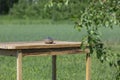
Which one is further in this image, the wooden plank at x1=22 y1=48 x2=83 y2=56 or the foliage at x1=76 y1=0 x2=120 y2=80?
the wooden plank at x1=22 y1=48 x2=83 y2=56

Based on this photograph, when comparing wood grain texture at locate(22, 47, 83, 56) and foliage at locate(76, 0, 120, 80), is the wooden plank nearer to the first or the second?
wood grain texture at locate(22, 47, 83, 56)

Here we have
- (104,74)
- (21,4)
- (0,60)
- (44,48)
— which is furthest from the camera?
(21,4)

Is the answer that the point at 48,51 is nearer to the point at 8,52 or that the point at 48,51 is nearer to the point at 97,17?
the point at 8,52

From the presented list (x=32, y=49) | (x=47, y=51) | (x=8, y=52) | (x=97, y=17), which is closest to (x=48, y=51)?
(x=47, y=51)

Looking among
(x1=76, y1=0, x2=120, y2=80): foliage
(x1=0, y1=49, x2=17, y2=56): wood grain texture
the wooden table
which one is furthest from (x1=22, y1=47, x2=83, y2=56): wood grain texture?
(x1=76, y1=0, x2=120, y2=80): foliage

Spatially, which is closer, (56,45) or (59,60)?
(56,45)

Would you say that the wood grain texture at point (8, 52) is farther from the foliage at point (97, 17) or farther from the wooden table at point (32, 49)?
the foliage at point (97, 17)

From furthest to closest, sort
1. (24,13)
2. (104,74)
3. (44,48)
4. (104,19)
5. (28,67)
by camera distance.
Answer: (24,13) < (28,67) < (104,74) < (44,48) < (104,19)

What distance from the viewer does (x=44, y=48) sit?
632 cm

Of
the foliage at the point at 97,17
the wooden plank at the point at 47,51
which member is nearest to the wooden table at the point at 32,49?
the wooden plank at the point at 47,51

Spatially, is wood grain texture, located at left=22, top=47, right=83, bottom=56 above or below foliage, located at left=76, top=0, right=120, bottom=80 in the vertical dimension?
below

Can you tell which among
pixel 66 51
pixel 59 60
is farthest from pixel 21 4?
pixel 66 51

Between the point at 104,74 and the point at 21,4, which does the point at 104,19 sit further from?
the point at 21,4

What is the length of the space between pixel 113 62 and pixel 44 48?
64.5 inches
